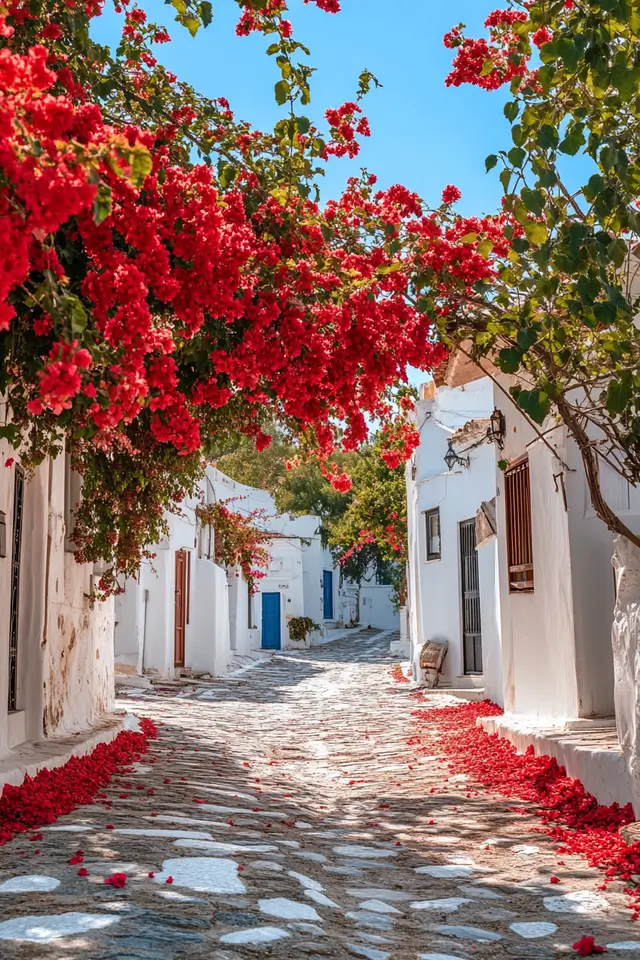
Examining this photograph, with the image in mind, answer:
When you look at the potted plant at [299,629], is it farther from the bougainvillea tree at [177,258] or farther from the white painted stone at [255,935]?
the white painted stone at [255,935]

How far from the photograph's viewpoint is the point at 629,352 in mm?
4773

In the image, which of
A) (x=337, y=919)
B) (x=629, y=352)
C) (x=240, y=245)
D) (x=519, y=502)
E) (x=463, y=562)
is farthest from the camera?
(x=463, y=562)

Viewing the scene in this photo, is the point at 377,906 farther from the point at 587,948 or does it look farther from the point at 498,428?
the point at 498,428

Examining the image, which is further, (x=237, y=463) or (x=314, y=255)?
(x=237, y=463)

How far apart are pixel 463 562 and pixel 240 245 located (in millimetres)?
11861

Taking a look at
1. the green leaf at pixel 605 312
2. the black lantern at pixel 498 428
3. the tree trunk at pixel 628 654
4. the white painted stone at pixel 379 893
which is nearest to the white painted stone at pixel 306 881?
the white painted stone at pixel 379 893

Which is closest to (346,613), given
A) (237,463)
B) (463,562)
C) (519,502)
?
(237,463)

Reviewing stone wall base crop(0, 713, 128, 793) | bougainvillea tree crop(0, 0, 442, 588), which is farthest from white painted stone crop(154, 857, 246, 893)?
bougainvillea tree crop(0, 0, 442, 588)

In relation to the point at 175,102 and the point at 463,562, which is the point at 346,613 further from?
the point at 175,102

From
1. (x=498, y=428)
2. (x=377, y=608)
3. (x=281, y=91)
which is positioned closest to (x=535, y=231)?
(x=281, y=91)

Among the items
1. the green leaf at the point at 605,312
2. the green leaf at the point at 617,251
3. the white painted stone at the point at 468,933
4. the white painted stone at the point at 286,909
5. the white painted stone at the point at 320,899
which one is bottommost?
the white painted stone at the point at 468,933

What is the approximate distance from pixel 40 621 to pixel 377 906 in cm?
395

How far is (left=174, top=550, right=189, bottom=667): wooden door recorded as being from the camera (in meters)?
17.9

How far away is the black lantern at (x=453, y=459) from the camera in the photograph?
15.3 metres
